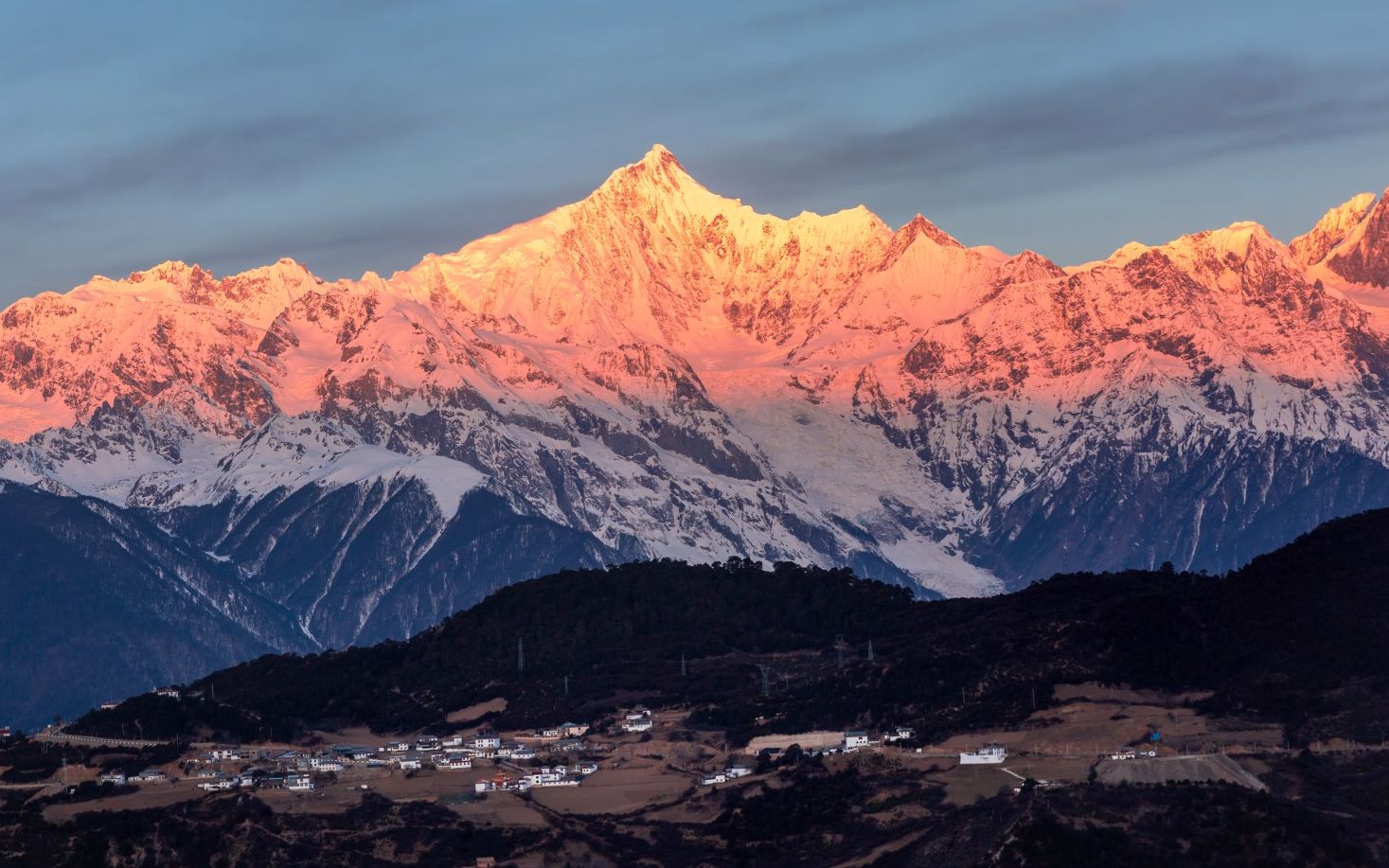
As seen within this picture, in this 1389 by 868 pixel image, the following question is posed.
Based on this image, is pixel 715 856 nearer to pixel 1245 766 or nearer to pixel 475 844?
pixel 475 844

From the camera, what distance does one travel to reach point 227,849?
198m

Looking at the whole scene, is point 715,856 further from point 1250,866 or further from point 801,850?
point 1250,866

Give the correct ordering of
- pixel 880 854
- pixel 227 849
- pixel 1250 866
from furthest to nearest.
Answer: pixel 227 849, pixel 880 854, pixel 1250 866

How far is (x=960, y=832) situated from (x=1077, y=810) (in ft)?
22.1

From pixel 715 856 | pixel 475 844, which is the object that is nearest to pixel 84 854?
pixel 475 844

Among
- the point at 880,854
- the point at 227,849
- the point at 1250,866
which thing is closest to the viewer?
the point at 1250,866

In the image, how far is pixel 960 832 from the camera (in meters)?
182

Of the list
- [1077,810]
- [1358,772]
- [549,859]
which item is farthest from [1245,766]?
[549,859]

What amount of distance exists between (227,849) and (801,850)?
33.9 meters

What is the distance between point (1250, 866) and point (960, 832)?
1702cm

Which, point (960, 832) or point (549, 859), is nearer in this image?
point (960, 832)

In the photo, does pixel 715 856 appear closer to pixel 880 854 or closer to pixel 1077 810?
pixel 880 854

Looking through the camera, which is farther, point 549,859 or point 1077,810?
point 549,859

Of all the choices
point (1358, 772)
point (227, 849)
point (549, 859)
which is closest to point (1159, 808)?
point (1358, 772)
